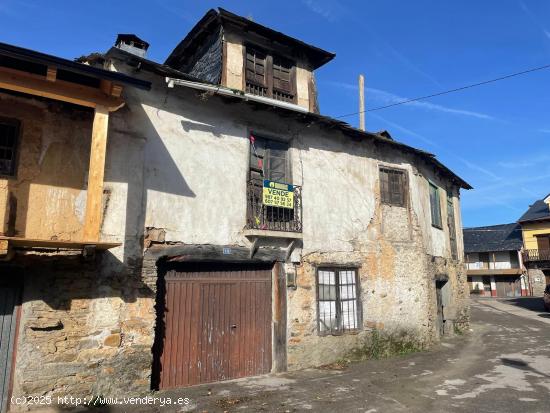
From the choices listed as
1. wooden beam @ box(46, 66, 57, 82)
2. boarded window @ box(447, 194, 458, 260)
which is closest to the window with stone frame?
boarded window @ box(447, 194, 458, 260)

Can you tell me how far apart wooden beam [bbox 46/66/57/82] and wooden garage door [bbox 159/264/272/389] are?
3.88 meters

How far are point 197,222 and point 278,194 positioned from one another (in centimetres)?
199

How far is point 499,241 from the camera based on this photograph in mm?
41844

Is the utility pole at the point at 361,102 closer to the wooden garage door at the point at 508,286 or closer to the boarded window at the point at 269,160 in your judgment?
the boarded window at the point at 269,160

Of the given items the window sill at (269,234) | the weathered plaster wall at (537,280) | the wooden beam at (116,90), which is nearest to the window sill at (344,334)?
the window sill at (269,234)

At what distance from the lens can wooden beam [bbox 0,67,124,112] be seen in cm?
567

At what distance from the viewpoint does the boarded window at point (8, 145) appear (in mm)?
6484

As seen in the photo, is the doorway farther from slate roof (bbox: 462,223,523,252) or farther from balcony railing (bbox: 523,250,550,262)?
slate roof (bbox: 462,223,523,252)

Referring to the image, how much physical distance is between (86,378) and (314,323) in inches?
191

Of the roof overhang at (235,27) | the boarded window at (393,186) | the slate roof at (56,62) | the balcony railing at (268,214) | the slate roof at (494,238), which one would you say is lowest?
the balcony railing at (268,214)

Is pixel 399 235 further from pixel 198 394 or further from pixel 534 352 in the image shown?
pixel 198 394

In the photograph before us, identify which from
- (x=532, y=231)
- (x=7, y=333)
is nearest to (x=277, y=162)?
(x=7, y=333)

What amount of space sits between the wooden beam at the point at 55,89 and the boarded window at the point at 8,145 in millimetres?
1114

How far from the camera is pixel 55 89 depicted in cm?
601
